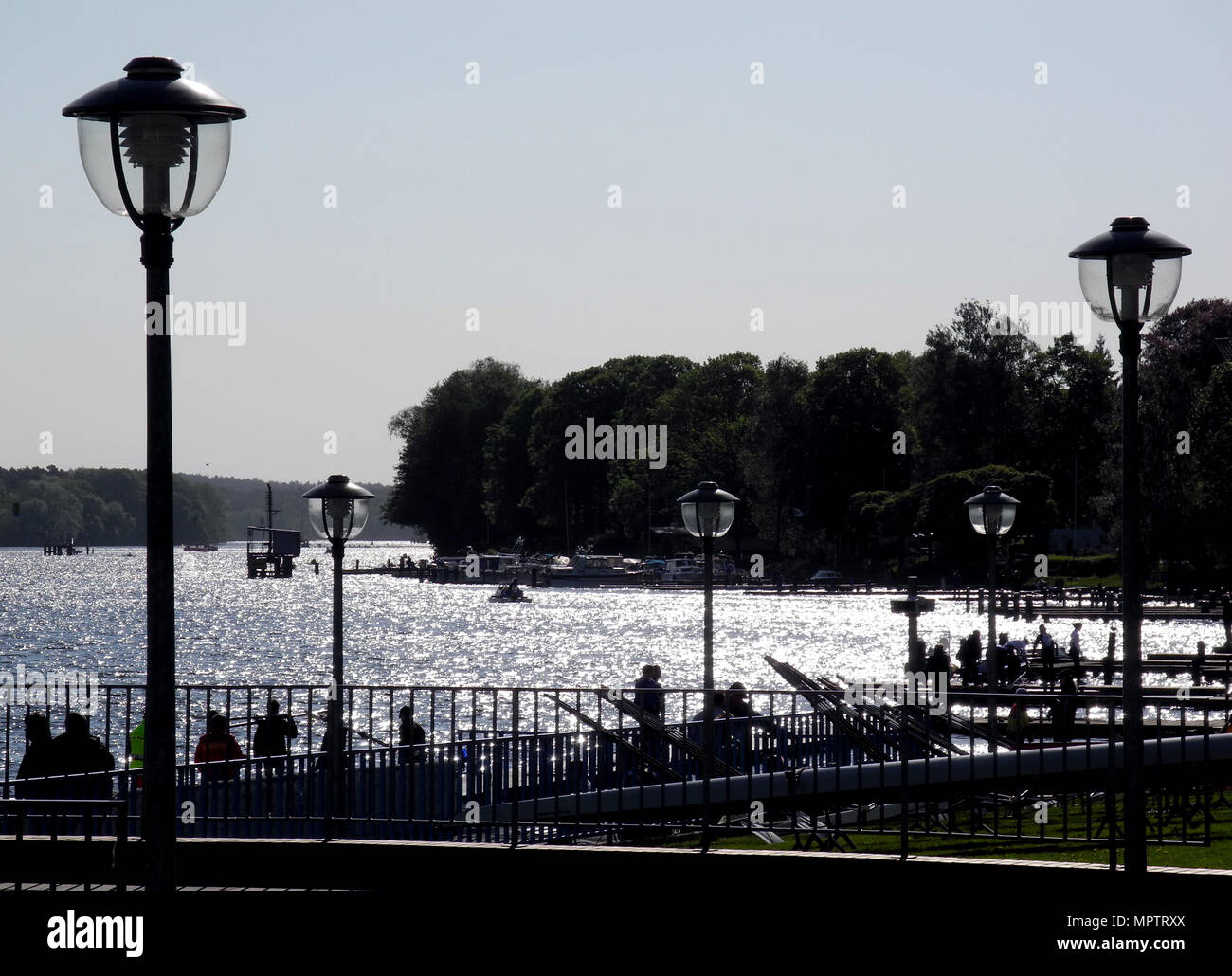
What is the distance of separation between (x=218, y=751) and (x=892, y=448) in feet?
371

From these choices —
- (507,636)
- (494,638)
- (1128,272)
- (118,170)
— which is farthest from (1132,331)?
(507,636)

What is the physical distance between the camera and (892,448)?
417 ft

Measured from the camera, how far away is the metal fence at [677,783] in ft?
40.7

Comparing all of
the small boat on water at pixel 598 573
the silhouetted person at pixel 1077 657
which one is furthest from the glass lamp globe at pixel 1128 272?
the small boat on water at pixel 598 573

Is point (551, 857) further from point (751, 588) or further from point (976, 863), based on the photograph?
point (751, 588)

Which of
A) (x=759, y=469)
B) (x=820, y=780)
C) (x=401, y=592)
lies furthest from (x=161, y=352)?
(x=401, y=592)

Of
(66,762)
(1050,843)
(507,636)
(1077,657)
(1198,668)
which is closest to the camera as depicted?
(1050,843)

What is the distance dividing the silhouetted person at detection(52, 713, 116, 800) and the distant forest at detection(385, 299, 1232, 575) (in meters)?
69.6

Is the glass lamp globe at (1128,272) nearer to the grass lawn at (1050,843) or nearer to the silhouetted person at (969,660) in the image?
the grass lawn at (1050,843)

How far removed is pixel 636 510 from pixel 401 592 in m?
35.7

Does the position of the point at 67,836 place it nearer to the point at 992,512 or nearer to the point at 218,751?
the point at 218,751

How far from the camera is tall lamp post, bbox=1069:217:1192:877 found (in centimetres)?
998

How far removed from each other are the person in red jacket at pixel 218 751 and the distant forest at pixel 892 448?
67873 mm
